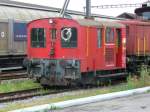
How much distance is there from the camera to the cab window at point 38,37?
54.7 ft

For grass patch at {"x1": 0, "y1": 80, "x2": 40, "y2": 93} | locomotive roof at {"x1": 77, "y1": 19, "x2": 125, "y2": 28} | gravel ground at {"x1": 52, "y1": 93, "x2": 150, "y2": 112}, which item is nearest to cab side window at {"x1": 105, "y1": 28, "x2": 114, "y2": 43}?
locomotive roof at {"x1": 77, "y1": 19, "x2": 125, "y2": 28}

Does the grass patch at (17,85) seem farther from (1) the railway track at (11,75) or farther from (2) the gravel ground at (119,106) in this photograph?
(2) the gravel ground at (119,106)

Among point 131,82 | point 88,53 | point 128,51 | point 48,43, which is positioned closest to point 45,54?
point 48,43

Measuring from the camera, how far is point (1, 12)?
72.9 feet

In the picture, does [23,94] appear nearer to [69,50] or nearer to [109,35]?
[69,50]

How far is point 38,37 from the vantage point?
16812 mm

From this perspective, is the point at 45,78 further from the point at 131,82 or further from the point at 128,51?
the point at 128,51

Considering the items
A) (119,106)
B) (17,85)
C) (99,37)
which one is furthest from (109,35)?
(119,106)

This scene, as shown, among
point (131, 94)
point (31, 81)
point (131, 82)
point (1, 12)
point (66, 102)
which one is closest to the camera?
point (66, 102)

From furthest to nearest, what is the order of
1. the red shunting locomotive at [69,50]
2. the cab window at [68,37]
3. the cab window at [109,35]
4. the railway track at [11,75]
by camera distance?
the railway track at [11,75] → the cab window at [109,35] → the cab window at [68,37] → the red shunting locomotive at [69,50]

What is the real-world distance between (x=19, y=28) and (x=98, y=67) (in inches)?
297

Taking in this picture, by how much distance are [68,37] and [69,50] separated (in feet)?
1.47

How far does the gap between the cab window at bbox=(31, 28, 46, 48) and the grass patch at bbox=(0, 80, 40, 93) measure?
59.8 inches

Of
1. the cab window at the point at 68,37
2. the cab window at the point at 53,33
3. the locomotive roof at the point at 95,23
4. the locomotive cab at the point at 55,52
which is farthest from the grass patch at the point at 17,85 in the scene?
the locomotive roof at the point at 95,23
